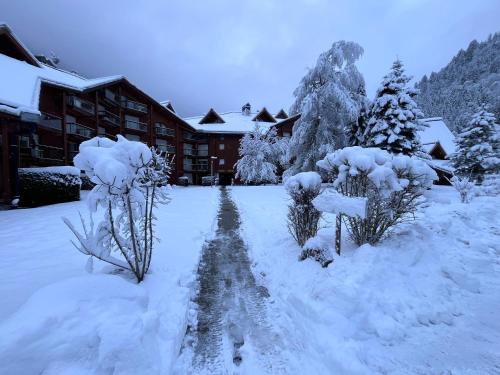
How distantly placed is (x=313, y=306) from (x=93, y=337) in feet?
9.01

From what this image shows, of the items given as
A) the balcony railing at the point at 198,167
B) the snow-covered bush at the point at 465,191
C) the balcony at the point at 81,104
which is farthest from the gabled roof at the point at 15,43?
the snow-covered bush at the point at 465,191

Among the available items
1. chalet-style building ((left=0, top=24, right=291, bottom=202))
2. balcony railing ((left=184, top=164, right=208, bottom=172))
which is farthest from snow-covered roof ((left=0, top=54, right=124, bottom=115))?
balcony railing ((left=184, top=164, right=208, bottom=172))

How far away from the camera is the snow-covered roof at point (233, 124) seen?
1477 inches

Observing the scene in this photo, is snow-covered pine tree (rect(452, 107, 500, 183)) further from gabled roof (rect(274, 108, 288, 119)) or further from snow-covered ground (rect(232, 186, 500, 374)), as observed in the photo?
gabled roof (rect(274, 108, 288, 119))

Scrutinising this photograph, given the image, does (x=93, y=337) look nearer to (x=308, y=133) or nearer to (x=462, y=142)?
(x=308, y=133)

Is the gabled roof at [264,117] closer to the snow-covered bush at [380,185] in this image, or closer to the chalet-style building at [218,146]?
the chalet-style building at [218,146]

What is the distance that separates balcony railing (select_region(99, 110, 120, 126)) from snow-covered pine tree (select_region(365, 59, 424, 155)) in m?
23.8

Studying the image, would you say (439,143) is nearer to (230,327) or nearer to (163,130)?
(163,130)

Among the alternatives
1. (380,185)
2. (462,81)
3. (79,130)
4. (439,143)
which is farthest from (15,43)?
(462,81)

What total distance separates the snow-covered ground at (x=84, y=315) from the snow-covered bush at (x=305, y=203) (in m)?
2.59

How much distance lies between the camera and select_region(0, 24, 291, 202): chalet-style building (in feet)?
36.3

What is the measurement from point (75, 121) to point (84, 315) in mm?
25408

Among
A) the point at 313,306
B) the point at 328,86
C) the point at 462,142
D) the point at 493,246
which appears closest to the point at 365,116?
the point at 328,86

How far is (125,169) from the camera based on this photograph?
3607 mm
